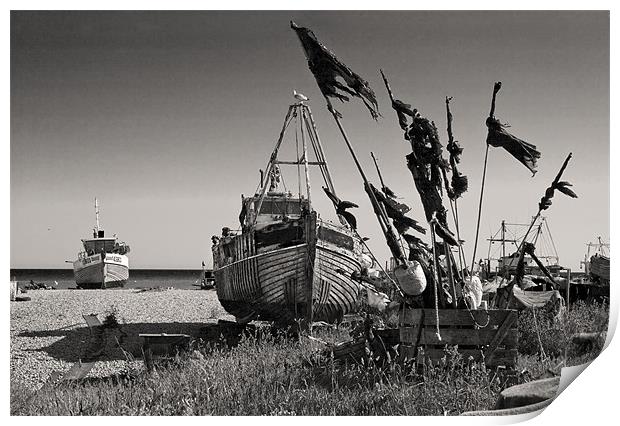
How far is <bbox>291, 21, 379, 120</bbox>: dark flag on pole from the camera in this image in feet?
20.1

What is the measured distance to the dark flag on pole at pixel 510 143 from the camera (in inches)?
239

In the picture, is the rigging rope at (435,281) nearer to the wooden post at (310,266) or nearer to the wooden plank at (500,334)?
the wooden plank at (500,334)

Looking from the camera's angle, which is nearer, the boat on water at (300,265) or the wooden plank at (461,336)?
the wooden plank at (461,336)

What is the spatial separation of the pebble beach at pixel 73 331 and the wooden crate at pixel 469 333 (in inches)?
139

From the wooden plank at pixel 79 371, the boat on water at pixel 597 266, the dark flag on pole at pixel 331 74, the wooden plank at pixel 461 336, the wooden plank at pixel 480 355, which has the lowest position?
the wooden plank at pixel 79 371

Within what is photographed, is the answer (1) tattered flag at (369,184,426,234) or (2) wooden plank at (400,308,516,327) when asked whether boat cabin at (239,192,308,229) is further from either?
(2) wooden plank at (400,308,516,327)

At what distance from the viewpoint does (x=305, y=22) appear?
661 centimetres

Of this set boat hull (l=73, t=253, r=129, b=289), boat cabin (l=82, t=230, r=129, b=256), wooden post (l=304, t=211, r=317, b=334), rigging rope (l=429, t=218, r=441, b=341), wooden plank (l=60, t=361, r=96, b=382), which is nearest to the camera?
rigging rope (l=429, t=218, r=441, b=341)

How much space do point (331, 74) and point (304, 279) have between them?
5925 millimetres

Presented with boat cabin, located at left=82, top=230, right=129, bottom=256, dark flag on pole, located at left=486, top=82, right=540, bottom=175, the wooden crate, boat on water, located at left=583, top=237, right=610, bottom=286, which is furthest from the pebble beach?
boat on water, located at left=583, top=237, right=610, bottom=286

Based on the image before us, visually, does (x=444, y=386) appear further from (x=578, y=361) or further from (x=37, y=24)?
(x=37, y=24)

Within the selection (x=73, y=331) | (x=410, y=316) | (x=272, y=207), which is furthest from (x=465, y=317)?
(x=73, y=331)

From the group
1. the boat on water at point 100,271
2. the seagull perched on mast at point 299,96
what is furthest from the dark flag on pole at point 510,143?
the boat on water at point 100,271

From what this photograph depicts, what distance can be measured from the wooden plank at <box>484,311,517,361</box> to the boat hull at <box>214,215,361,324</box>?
19.4 ft
